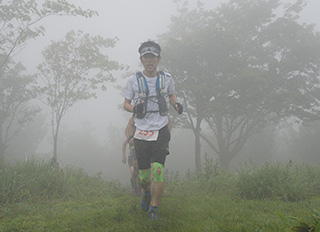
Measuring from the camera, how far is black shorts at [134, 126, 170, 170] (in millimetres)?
3402

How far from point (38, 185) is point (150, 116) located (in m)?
3.17

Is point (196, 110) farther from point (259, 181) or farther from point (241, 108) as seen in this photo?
point (259, 181)

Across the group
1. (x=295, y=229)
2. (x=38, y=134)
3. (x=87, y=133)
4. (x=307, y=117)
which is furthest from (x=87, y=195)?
(x=87, y=133)

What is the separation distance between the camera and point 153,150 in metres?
3.46

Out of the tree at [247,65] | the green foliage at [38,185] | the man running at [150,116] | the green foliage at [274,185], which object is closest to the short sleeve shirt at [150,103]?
the man running at [150,116]

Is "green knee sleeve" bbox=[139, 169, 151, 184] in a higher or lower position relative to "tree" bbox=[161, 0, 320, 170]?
lower

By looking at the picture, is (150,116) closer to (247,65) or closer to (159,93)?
(159,93)

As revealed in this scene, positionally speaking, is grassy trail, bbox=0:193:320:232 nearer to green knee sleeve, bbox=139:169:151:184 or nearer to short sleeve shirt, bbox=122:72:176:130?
green knee sleeve, bbox=139:169:151:184

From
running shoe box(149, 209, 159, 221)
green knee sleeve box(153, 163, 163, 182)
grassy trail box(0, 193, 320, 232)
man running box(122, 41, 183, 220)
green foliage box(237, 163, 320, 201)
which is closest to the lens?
grassy trail box(0, 193, 320, 232)

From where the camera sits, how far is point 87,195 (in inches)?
218

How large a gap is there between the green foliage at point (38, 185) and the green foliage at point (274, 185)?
2961mm

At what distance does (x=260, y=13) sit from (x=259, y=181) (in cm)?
1505

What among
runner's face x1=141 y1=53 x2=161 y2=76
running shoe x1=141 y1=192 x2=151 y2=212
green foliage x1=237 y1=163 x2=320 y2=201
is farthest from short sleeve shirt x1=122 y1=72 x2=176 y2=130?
green foliage x1=237 y1=163 x2=320 y2=201

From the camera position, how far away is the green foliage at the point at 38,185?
4.59 m
